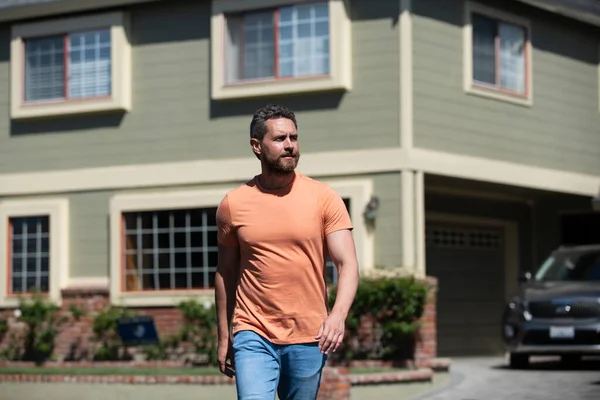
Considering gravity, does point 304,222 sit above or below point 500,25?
below

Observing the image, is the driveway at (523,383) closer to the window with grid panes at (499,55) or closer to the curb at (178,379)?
the curb at (178,379)

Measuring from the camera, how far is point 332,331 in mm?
6219

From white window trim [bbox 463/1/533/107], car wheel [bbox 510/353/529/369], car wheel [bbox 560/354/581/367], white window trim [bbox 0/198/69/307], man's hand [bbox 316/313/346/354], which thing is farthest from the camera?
white window trim [bbox 0/198/69/307]

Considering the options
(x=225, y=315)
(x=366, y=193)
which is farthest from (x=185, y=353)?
(x=225, y=315)

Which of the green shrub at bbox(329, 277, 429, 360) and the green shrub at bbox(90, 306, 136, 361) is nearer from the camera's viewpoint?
the green shrub at bbox(329, 277, 429, 360)

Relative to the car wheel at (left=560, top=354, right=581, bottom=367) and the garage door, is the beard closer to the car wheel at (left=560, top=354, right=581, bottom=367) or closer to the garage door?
the car wheel at (left=560, top=354, right=581, bottom=367)

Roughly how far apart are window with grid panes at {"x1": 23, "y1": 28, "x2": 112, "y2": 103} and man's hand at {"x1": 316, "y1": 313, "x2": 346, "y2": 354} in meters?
13.8

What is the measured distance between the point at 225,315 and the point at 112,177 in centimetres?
1301

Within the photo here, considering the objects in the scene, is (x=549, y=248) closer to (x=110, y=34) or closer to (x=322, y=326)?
(x=110, y=34)

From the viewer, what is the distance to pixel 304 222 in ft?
21.2

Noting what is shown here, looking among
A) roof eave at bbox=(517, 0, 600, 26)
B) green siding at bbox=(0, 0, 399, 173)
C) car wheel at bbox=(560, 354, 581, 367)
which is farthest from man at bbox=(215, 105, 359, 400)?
roof eave at bbox=(517, 0, 600, 26)

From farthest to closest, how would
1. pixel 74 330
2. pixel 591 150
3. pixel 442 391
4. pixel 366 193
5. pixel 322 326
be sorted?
1. pixel 591 150
2. pixel 74 330
3. pixel 366 193
4. pixel 442 391
5. pixel 322 326

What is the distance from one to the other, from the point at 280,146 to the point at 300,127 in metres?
11.6

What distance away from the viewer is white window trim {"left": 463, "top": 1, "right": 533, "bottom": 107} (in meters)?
18.5
